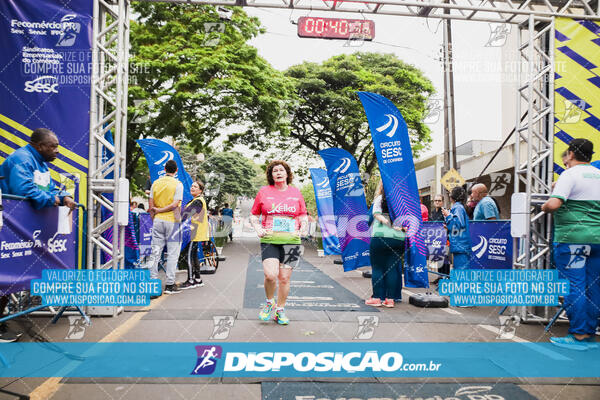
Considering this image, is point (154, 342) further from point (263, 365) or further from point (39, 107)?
point (39, 107)

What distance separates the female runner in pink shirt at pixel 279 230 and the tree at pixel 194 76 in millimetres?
11123

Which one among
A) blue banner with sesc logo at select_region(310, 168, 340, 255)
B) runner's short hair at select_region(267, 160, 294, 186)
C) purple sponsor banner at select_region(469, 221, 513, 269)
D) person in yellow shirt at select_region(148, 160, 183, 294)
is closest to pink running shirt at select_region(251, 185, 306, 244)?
runner's short hair at select_region(267, 160, 294, 186)

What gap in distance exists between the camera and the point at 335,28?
1096cm

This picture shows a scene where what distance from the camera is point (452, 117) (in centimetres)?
1230

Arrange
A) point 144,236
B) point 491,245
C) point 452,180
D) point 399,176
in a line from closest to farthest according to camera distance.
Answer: point 399,176, point 491,245, point 144,236, point 452,180

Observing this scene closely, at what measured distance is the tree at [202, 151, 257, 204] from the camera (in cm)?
4494

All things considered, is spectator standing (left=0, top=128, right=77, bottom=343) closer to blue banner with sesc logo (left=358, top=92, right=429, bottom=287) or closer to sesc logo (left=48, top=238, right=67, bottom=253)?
sesc logo (left=48, top=238, right=67, bottom=253)

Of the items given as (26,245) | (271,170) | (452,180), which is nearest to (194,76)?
(452,180)

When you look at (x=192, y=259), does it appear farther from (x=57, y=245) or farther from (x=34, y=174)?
(x=34, y=174)

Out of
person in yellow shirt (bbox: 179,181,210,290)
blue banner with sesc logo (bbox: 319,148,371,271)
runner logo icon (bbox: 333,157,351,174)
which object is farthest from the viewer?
runner logo icon (bbox: 333,157,351,174)

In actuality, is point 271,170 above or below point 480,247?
above

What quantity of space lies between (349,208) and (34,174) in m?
7.43

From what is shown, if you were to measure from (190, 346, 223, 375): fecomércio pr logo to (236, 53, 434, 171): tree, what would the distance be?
2135 centimetres

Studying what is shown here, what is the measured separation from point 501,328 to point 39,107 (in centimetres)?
589
